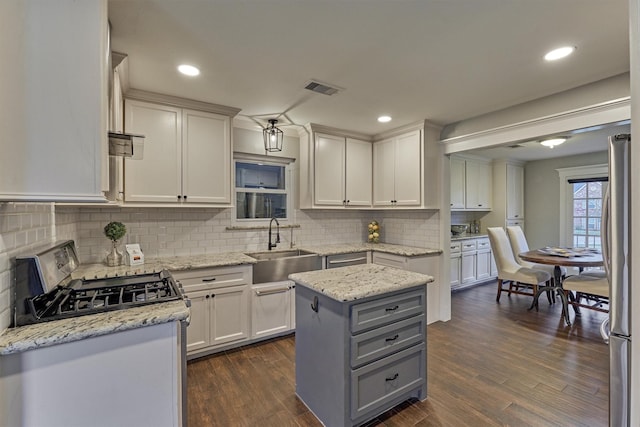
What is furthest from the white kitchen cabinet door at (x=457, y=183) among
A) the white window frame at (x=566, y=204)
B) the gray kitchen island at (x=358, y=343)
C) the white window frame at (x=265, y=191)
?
the gray kitchen island at (x=358, y=343)

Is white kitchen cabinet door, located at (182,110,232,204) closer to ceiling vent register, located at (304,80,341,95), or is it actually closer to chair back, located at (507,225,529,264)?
ceiling vent register, located at (304,80,341,95)

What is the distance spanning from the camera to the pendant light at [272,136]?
338cm

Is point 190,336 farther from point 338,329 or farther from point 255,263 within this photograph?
point 338,329

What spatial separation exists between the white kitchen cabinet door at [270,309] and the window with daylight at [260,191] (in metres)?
0.97

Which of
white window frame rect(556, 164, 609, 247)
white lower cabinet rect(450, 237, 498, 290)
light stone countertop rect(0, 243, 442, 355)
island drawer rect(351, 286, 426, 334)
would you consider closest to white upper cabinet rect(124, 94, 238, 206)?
light stone countertop rect(0, 243, 442, 355)

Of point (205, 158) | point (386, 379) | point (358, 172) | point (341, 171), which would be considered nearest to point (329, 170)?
point (341, 171)

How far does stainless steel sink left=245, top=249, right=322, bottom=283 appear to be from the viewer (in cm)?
306

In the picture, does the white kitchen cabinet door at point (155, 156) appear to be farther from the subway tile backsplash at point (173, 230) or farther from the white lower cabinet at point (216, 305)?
the white lower cabinet at point (216, 305)

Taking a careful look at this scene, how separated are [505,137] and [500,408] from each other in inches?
94.9

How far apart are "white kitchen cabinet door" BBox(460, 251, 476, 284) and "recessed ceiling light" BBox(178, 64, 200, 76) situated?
4.70 m

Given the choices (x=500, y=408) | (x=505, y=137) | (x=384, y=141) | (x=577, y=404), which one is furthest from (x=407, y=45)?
(x=577, y=404)

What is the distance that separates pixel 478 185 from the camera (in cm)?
571

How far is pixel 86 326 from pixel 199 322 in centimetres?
157

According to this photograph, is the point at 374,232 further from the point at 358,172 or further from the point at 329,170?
the point at 329,170
